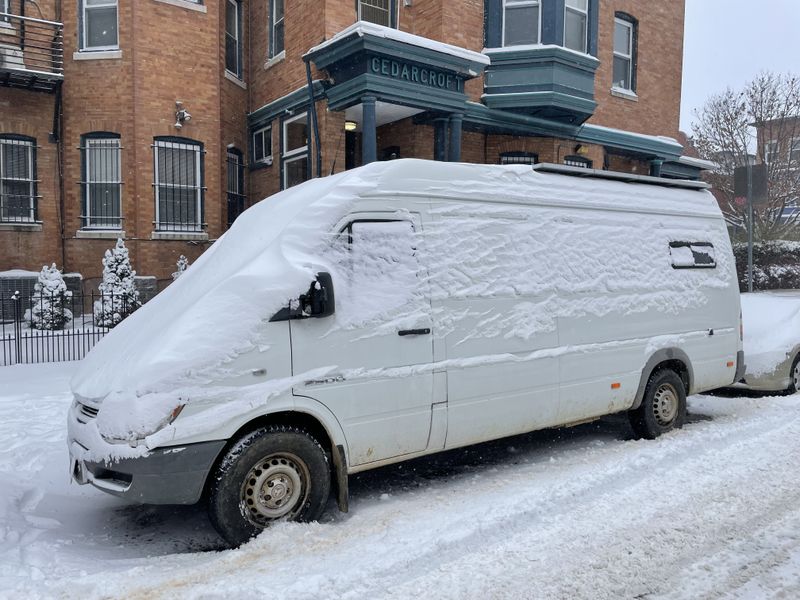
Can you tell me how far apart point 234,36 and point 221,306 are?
46.6 feet

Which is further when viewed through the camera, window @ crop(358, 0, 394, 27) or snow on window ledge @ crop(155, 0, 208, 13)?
snow on window ledge @ crop(155, 0, 208, 13)

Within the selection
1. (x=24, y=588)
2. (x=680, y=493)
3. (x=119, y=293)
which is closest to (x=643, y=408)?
(x=680, y=493)

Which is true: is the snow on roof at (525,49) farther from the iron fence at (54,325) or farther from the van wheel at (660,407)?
the van wheel at (660,407)

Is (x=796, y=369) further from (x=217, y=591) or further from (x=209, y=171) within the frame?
(x=209, y=171)

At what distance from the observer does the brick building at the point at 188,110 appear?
44.9 feet

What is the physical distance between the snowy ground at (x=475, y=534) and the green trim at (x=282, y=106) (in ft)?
29.3

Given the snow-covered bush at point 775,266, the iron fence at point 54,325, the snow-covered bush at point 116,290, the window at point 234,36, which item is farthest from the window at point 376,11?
the snow-covered bush at point 775,266

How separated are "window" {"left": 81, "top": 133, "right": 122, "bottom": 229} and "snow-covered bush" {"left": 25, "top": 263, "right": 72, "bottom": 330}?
Result: 2387mm

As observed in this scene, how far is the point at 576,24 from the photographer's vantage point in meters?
15.1

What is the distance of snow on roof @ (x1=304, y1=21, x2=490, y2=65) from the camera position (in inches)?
434

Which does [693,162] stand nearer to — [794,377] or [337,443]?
[794,377]

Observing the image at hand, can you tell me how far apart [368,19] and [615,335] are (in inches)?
399

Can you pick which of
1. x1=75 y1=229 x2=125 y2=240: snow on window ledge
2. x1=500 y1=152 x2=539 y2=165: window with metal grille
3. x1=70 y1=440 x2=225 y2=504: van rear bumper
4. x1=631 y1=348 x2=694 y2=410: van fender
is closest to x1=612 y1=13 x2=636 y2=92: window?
x1=500 y1=152 x2=539 y2=165: window with metal grille

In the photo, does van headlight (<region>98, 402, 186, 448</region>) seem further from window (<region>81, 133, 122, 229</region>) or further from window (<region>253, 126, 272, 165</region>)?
window (<region>253, 126, 272, 165</region>)
